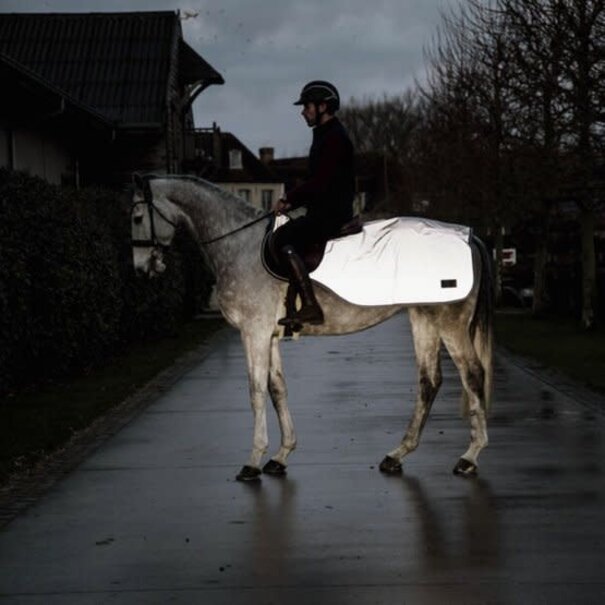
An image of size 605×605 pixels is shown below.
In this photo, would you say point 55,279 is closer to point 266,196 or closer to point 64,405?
point 64,405

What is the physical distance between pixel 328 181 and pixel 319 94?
622mm

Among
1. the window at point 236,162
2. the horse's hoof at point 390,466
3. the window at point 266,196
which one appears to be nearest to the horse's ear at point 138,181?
the horse's hoof at point 390,466

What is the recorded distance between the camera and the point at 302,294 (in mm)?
11070

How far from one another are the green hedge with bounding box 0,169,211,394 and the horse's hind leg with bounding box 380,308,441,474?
6.42 meters

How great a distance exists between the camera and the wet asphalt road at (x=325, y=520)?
24.2 feet

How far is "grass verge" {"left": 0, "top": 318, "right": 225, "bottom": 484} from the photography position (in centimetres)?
1298

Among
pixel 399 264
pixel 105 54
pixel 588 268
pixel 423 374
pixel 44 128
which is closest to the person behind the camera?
pixel 399 264

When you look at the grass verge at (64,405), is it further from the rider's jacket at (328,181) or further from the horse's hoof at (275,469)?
the rider's jacket at (328,181)

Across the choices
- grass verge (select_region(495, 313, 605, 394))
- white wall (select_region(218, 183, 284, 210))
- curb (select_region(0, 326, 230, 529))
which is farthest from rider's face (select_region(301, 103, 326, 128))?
white wall (select_region(218, 183, 284, 210))

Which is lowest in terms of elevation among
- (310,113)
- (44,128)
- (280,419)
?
(280,419)

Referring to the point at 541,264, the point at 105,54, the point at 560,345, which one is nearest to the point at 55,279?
the point at 560,345

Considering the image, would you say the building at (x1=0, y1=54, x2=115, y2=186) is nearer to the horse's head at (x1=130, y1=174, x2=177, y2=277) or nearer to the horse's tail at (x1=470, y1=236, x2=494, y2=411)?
the horse's head at (x1=130, y1=174, x2=177, y2=277)

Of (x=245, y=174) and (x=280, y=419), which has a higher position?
(x=245, y=174)

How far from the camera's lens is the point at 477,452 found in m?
11.2
